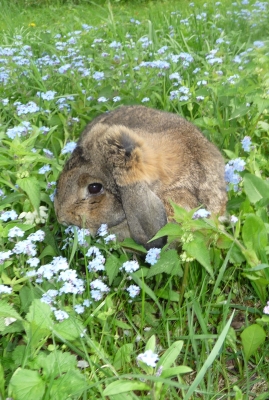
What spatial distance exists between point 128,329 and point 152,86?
2763mm

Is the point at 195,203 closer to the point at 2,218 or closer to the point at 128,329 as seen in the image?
the point at 128,329

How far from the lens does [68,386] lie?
6.72ft

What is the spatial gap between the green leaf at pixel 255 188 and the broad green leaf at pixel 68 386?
1.58m

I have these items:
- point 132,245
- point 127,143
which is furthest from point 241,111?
point 132,245

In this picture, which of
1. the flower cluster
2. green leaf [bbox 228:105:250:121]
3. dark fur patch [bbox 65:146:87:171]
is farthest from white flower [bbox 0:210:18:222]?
green leaf [bbox 228:105:250:121]

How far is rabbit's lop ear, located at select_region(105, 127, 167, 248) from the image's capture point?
312cm

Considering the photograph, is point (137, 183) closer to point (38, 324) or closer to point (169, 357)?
point (38, 324)

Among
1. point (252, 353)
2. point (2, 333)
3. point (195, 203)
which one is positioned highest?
point (195, 203)

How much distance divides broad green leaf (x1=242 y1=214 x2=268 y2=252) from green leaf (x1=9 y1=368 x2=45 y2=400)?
4.38ft

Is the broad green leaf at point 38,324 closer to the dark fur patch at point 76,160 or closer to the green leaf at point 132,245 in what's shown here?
the green leaf at point 132,245

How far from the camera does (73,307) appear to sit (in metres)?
2.55

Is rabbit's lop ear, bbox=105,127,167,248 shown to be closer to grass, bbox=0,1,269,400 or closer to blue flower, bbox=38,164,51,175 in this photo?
grass, bbox=0,1,269,400

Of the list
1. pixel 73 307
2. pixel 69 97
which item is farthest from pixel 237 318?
pixel 69 97

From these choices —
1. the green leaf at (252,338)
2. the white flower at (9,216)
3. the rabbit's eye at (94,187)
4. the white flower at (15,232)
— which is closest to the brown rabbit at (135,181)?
the rabbit's eye at (94,187)
